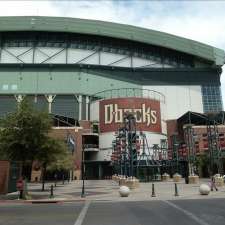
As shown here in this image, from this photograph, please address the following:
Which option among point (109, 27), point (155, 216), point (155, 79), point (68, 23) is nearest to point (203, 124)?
point (155, 79)

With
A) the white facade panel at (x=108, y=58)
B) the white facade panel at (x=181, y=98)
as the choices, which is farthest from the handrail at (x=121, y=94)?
the white facade panel at (x=108, y=58)

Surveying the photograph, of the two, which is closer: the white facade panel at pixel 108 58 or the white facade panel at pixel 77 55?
the white facade panel at pixel 77 55

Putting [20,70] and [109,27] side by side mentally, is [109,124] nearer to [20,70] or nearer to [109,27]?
[20,70]

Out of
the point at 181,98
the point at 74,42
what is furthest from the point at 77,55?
the point at 181,98

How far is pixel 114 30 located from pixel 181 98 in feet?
109

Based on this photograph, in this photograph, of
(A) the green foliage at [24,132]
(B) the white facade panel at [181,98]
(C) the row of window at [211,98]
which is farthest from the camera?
(C) the row of window at [211,98]

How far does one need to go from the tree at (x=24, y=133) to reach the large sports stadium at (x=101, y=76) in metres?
66.1

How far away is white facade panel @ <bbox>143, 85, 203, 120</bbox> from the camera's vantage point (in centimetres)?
12762

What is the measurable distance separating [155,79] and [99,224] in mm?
117793

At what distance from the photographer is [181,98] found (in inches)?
5079

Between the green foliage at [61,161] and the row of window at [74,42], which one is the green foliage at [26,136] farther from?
the row of window at [74,42]

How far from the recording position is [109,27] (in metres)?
134

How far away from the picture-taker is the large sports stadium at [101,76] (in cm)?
10412

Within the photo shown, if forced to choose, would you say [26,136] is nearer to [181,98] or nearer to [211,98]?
[181,98]
